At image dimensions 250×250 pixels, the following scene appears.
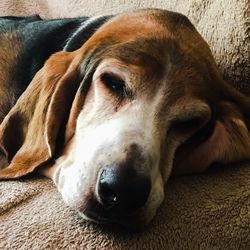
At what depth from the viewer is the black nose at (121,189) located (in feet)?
3.84

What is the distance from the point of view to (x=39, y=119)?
4.98 feet

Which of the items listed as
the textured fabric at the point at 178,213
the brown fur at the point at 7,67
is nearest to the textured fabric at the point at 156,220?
the textured fabric at the point at 178,213

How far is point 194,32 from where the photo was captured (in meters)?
1.59

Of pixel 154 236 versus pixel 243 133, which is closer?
pixel 154 236

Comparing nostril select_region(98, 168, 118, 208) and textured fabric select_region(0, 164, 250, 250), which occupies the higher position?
nostril select_region(98, 168, 118, 208)

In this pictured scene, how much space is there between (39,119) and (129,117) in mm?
278

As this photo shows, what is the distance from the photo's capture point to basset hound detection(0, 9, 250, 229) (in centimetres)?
127

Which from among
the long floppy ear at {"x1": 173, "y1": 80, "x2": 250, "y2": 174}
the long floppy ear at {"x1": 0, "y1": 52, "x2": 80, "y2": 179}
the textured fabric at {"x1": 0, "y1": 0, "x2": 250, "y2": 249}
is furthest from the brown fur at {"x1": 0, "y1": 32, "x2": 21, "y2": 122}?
the long floppy ear at {"x1": 173, "y1": 80, "x2": 250, "y2": 174}

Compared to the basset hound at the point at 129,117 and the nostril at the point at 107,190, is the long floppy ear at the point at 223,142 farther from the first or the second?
the nostril at the point at 107,190

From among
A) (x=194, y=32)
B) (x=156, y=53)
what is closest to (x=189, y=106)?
(x=156, y=53)

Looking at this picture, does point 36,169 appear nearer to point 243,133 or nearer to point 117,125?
point 117,125

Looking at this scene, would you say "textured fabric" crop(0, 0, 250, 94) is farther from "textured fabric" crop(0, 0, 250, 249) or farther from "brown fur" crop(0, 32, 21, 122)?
"brown fur" crop(0, 32, 21, 122)

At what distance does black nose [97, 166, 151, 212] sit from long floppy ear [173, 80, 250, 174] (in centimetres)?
30

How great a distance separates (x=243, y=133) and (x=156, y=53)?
33 cm
